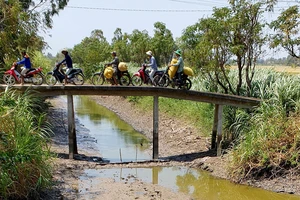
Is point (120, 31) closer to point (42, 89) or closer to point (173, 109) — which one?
point (173, 109)

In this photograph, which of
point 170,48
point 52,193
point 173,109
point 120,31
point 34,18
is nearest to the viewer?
point 52,193

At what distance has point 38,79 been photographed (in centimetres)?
1475

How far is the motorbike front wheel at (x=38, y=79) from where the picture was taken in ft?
48.0

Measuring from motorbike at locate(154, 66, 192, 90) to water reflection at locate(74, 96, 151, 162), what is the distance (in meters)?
3.04

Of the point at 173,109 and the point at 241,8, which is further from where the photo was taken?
the point at 173,109

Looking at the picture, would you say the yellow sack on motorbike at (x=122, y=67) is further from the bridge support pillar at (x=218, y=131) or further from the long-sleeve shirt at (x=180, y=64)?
the bridge support pillar at (x=218, y=131)

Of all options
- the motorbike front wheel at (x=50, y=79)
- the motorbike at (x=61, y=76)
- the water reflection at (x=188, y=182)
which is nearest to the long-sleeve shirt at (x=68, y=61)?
the motorbike at (x=61, y=76)

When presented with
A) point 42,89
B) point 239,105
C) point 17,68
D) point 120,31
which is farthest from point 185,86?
point 120,31

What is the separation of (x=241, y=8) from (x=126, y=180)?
26.5 ft

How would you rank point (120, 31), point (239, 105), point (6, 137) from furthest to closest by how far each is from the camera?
point (120, 31), point (239, 105), point (6, 137)

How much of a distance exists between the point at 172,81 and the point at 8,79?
6.17 metres

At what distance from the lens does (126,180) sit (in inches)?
467

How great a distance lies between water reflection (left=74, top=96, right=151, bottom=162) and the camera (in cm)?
1560

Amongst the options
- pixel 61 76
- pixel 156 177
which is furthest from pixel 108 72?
pixel 156 177
